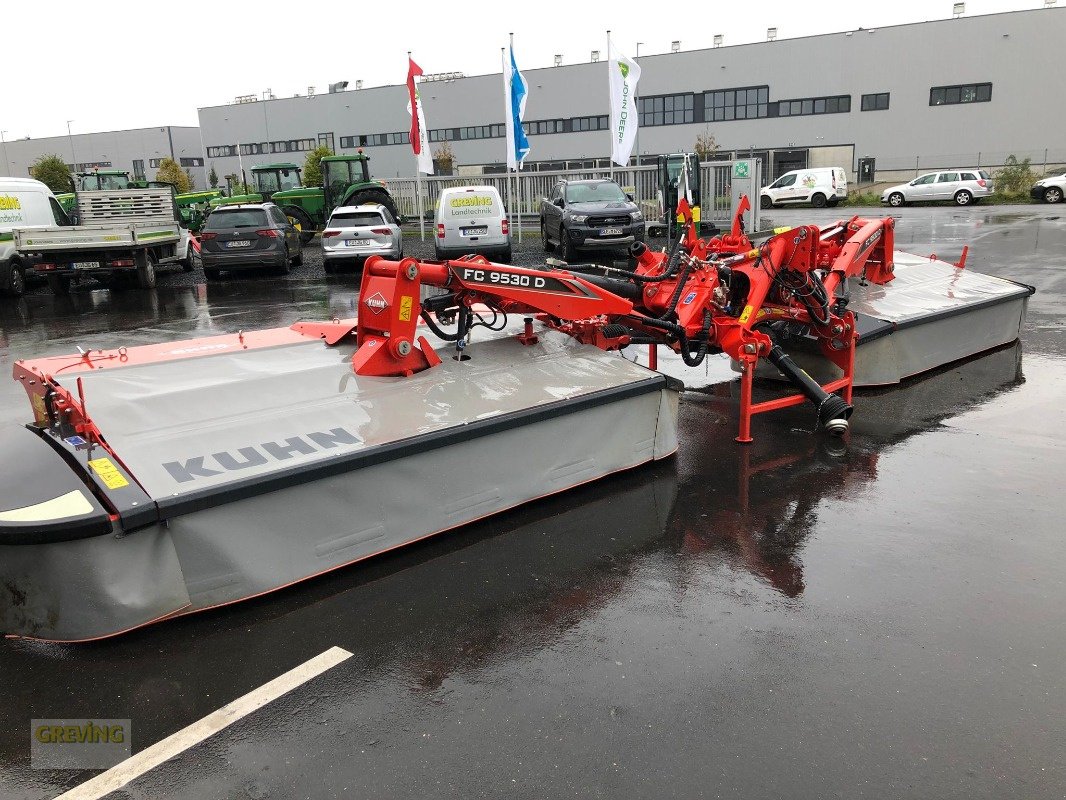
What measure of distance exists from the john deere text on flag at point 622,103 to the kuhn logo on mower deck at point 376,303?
17924 millimetres

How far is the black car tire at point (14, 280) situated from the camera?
51.3ft

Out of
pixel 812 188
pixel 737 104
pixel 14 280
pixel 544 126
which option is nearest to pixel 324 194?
pixel 14 280

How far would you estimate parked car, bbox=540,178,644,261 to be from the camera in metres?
18.6

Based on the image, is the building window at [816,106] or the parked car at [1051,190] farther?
the building window at [816,106]

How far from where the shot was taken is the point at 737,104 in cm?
4866

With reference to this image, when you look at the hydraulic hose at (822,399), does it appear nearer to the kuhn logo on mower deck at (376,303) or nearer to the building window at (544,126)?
the kuhn logo on mower deck at (376,303)

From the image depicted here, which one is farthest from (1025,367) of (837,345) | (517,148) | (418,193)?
(418,193)

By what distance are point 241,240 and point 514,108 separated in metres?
8.79

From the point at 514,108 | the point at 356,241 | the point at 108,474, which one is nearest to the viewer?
the point at 108,474

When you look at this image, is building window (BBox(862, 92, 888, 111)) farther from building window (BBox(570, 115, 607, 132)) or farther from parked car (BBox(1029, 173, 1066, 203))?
building window (BBox(570, 115, 607, 132))

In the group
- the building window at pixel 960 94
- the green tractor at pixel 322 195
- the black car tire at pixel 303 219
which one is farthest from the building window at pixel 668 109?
the black car tire at pixel 303 219

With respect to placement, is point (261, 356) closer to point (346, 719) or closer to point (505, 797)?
point (346, 719)

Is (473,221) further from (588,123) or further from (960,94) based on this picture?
(588,123)

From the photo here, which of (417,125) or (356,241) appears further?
(417,125)
